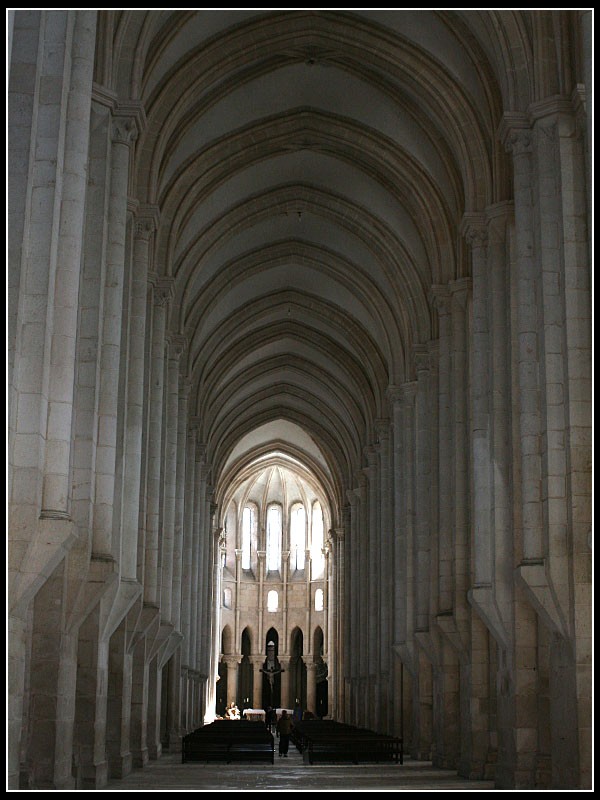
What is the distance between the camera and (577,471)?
16.1 metres

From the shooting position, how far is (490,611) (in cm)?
2011

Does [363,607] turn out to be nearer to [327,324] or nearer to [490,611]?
[327,324]

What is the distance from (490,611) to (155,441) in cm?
919

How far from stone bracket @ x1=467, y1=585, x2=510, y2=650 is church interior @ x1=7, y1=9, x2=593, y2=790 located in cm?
4

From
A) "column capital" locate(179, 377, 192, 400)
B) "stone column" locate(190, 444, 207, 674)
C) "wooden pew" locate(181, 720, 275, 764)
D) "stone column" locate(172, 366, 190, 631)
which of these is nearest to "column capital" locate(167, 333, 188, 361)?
"stone column" locate(172, 366, 190, 631)

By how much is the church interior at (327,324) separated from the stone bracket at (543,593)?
55 mm

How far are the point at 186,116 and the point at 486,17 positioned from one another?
8.29 meters

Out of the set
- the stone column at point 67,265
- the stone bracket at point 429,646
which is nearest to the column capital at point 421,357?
the stone bracket at point 429,646

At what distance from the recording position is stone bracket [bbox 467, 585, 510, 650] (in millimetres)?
19677

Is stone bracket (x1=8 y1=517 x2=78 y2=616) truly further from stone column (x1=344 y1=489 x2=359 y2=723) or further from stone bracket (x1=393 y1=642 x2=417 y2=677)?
stone column (x1=344 y1=489 x2=359 y2=723)

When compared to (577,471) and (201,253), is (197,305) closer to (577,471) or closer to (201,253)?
(201,253)


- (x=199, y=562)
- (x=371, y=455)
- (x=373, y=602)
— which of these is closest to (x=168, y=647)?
(x=373, y=602)

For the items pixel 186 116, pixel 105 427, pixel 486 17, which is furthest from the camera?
pixel 186 116

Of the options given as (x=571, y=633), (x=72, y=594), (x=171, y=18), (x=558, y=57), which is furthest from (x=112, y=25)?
(x=571, y=633)
